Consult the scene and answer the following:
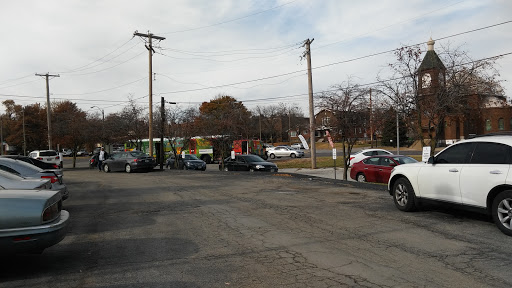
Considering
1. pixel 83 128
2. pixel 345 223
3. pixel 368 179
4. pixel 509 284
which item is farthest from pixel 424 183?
pixel 83 128

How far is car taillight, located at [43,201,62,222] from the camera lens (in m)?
4.99

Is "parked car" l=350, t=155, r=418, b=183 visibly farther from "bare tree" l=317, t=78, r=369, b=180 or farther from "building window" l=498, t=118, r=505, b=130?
"building window" l=498, t=118, r=505, b=130

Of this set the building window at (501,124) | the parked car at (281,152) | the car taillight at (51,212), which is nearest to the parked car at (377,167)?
the car taillight at (51,212)

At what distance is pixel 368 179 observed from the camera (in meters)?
16.9

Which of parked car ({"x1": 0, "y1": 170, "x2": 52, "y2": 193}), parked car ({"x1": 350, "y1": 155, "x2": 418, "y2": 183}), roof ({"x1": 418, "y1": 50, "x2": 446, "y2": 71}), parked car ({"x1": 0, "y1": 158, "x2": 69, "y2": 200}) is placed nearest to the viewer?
parked car ({"x1": 0, "y1": 170, "x2": 52, "y2": 193})

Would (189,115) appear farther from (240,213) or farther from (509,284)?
(509,284)

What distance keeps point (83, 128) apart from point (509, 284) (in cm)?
4031

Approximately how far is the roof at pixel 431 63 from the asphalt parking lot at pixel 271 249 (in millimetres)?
7729

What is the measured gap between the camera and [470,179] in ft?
23.4

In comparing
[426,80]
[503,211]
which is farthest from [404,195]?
[426,80]

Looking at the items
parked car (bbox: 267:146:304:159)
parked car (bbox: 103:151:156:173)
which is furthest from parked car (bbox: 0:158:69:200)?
parked car (bbox: 267:146:304:159)

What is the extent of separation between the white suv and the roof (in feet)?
27.2

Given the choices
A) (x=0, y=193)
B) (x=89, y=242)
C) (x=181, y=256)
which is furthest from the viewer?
(x=89, y=242)

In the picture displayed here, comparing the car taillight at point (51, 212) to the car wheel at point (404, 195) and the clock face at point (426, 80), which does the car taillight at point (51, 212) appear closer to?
the car wheel at point (404, 195)
